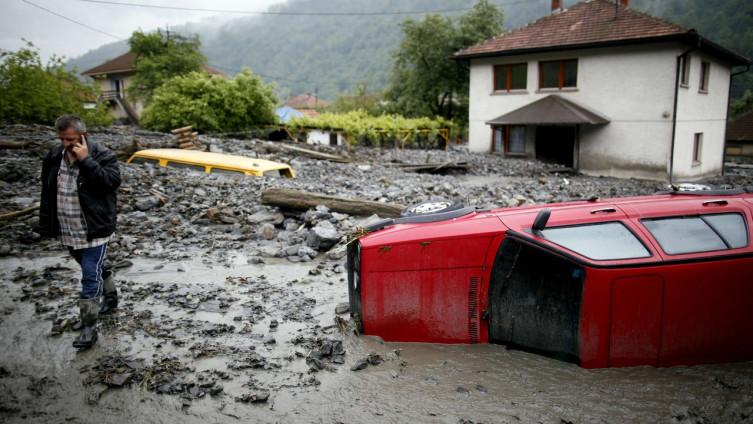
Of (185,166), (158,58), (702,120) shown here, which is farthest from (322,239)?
(158,58)

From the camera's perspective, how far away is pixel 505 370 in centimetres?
408

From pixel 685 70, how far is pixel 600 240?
2114cm

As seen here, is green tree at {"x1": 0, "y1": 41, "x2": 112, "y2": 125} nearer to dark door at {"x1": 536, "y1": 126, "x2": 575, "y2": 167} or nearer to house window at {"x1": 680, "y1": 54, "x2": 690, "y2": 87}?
dark door at {"x1": 536, "y1": 126, "x2": 575, "y2": 167}

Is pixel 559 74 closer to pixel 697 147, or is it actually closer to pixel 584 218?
pixel 697 147

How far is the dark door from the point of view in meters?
25.0

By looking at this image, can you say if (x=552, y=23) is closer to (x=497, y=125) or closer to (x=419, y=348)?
(x=497, y=125)

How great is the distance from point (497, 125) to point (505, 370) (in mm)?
23039

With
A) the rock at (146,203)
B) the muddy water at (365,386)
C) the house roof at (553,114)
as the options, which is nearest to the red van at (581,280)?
the muddy water at (365,386)

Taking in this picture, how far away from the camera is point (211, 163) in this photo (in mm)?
11602

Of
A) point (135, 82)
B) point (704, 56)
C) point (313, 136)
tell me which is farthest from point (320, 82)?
point (704, 56)

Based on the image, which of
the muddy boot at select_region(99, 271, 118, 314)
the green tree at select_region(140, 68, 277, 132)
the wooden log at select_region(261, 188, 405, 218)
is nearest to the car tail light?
the muddy boot at select_region(99, 271, 118, 314)

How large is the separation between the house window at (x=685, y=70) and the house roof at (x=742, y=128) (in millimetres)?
30264

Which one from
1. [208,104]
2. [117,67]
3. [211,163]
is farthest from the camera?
[117,67]

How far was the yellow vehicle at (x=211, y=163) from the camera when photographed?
1151cm
